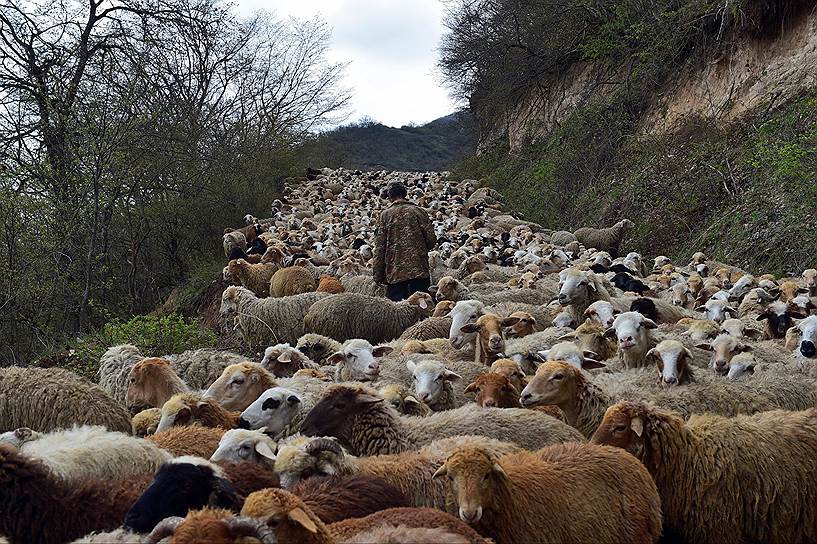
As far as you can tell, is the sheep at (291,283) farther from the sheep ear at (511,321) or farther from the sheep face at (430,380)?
the sheep face at (430,380)

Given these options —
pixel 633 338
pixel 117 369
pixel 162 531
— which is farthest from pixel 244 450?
pixel 117 369

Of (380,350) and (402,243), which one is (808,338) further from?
(402,243)

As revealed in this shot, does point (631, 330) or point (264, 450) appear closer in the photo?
point (264, 450)

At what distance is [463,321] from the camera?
25.7 feet

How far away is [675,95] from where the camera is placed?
20500mm

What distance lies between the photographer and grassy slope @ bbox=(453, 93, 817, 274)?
1252 centimetres

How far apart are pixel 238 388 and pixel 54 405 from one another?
4.32 feet

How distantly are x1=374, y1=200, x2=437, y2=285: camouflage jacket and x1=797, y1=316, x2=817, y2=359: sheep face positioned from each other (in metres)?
4.95

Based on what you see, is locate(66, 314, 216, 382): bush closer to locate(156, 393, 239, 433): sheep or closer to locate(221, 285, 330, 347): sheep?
locate(221, 285, 330, 347): sheep

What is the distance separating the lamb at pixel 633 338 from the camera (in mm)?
6422

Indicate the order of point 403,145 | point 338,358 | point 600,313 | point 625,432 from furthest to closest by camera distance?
1. point 403,145
2. point 600,313
3. point 338,358
4. point 625,432

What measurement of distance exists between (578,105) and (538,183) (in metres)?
3.27

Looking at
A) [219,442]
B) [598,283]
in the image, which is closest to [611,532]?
[219,442]

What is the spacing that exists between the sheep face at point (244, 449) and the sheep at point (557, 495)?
962mm
